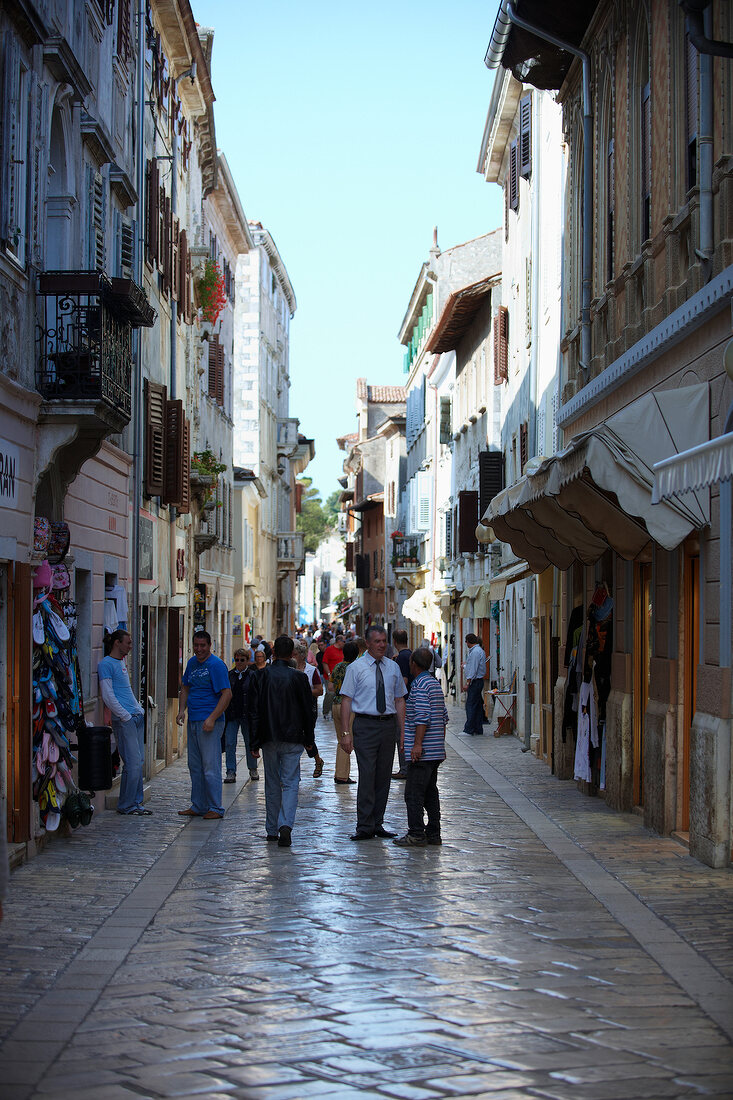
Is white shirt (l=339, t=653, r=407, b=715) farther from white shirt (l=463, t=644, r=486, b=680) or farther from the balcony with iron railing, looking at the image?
the balcony with iron railing

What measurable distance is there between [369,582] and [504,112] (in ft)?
182

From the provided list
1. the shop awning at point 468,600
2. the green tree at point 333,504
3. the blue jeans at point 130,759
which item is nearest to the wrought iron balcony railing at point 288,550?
the shop awning at point 468,600

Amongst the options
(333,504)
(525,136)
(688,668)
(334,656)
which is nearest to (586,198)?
(688,668)

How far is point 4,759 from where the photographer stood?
36.5 feet

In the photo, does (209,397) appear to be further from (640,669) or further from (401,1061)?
(401,1061)

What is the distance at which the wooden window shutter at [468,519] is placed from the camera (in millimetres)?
35312

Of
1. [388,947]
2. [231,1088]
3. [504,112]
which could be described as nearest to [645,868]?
[388,947]

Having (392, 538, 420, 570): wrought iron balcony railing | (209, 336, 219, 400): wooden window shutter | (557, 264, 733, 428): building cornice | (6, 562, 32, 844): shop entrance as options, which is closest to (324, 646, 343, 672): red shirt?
(209, 336, 219, 400): wooden window shutter

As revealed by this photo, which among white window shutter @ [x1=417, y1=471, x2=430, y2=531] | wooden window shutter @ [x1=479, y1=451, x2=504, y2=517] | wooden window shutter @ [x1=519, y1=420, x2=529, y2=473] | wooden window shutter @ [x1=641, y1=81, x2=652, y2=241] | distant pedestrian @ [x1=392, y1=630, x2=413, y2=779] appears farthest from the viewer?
white window shutter @ [x1=417, y1=471, x2=430, y2=531]

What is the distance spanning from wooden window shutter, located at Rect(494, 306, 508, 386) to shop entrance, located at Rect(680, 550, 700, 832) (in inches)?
780

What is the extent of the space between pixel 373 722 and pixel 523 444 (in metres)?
16.5

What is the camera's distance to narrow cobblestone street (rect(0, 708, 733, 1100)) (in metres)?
5.90

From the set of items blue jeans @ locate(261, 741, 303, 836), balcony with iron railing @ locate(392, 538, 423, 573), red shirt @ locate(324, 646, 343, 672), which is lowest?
blue jeans @ locate(261, 741, 303, 836)

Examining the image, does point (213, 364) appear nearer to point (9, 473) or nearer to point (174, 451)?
point (174, 451)
